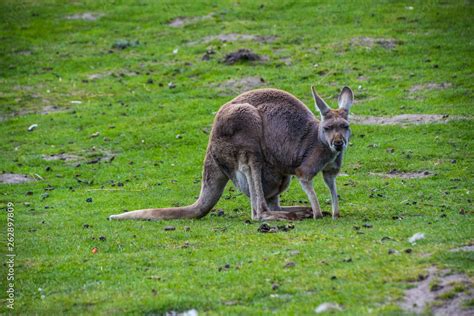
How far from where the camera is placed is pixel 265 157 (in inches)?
420

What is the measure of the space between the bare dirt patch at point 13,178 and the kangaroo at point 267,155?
431 cm

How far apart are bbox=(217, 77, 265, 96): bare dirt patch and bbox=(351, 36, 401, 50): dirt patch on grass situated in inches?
132

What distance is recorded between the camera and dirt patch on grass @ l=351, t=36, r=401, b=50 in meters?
20.5

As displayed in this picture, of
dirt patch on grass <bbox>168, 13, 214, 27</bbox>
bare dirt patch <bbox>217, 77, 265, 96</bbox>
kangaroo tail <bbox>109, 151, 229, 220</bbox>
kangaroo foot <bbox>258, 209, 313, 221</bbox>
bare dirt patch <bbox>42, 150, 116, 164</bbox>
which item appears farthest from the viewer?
dirt patch on grass <bbox>168, 13, 214, 27</bbox>

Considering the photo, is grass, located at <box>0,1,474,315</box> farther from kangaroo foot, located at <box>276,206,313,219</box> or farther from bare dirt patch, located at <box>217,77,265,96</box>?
kangaroo foot, located at <box>276,206,313,219</box>

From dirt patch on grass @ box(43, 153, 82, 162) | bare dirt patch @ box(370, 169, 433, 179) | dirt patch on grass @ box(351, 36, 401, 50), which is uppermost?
dirt patch on grass @ box(351, 36, 401, 50)

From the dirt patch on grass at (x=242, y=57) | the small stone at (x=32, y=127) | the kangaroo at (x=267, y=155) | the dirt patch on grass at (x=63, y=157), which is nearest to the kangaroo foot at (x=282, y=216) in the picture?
the kangaroo at (x=267, y=155)

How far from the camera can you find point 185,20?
25234 millimetres

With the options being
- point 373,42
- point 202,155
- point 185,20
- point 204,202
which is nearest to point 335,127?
point 204,202

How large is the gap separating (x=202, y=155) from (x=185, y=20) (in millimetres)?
10978

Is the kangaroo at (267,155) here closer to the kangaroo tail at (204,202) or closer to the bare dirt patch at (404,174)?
the kangaroo tail at (204,202)

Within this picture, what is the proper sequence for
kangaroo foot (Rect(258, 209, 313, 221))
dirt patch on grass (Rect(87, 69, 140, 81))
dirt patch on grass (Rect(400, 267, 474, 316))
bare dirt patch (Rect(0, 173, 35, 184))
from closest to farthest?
dirt patch on grass (Rect(400, 267, 474, 316)), kangaroo foot (Rect(258, 209, 313, 221)), bare dirt patch (Rect(0, 173, 35, 184)), dirt patch on grass (Rect(87, 69, 140, 81))

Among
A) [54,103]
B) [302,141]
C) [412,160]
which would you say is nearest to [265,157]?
[302,141]

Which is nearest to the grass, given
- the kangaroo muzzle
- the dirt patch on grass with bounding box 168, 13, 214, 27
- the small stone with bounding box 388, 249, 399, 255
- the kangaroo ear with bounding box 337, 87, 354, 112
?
the small stone with bounding box 388, 249, 399, 255
